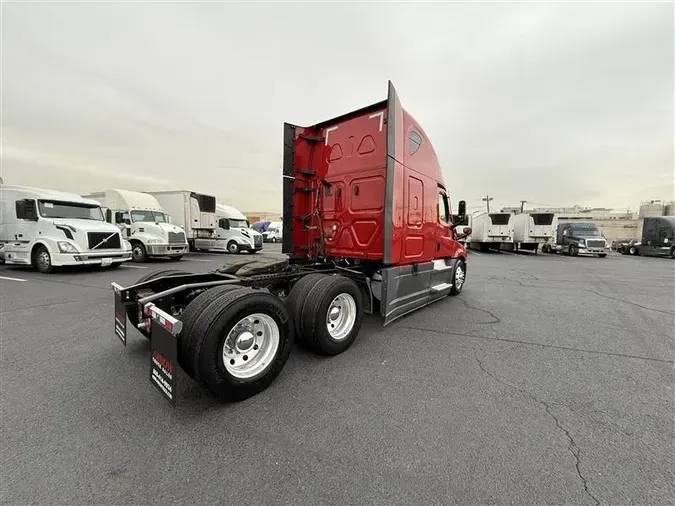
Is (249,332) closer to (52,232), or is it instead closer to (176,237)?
(52,232)

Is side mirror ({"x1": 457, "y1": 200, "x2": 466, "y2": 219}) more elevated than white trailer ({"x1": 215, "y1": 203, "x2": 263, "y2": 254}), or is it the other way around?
side mirror ({"x1": 457, "y1": 200, "x2": 466, "y2": 219})

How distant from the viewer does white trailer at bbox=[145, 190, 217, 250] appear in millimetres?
16109

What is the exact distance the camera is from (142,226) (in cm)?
1302

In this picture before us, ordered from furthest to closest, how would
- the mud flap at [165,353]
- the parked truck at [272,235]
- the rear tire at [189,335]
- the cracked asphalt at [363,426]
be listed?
the parked truck at [272,235] → the rear tire at [189,335] → the mud flap at [165,353] → the cracked asphalt at [363,426]

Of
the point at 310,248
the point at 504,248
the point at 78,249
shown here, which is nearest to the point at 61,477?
the point at 310,248

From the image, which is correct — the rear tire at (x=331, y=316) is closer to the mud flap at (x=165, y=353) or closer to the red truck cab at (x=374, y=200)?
the red truck cab at (x=374, y=200)

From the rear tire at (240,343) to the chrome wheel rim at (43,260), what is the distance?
32.2ft

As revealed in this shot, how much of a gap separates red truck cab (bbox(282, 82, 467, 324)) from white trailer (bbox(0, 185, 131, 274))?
751cm

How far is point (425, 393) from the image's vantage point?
9.12 feet

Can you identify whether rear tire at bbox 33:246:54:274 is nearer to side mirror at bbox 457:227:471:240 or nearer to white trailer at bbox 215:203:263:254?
white trailer at bbox 215:203:263:254

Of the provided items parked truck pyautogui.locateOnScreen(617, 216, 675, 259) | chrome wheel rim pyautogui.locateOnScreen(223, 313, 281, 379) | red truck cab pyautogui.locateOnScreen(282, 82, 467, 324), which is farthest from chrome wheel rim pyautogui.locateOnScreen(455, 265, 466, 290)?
parked truck pyautogui.locateOnScreen(617, 216, 675, 259)

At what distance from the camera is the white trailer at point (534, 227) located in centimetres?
1994

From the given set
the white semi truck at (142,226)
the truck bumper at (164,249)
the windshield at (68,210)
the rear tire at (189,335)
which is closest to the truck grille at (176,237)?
the white semi truck at (142,226)

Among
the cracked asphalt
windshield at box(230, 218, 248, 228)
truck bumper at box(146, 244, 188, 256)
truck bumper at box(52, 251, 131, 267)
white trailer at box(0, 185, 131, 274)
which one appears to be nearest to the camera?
the cracked asphalt
